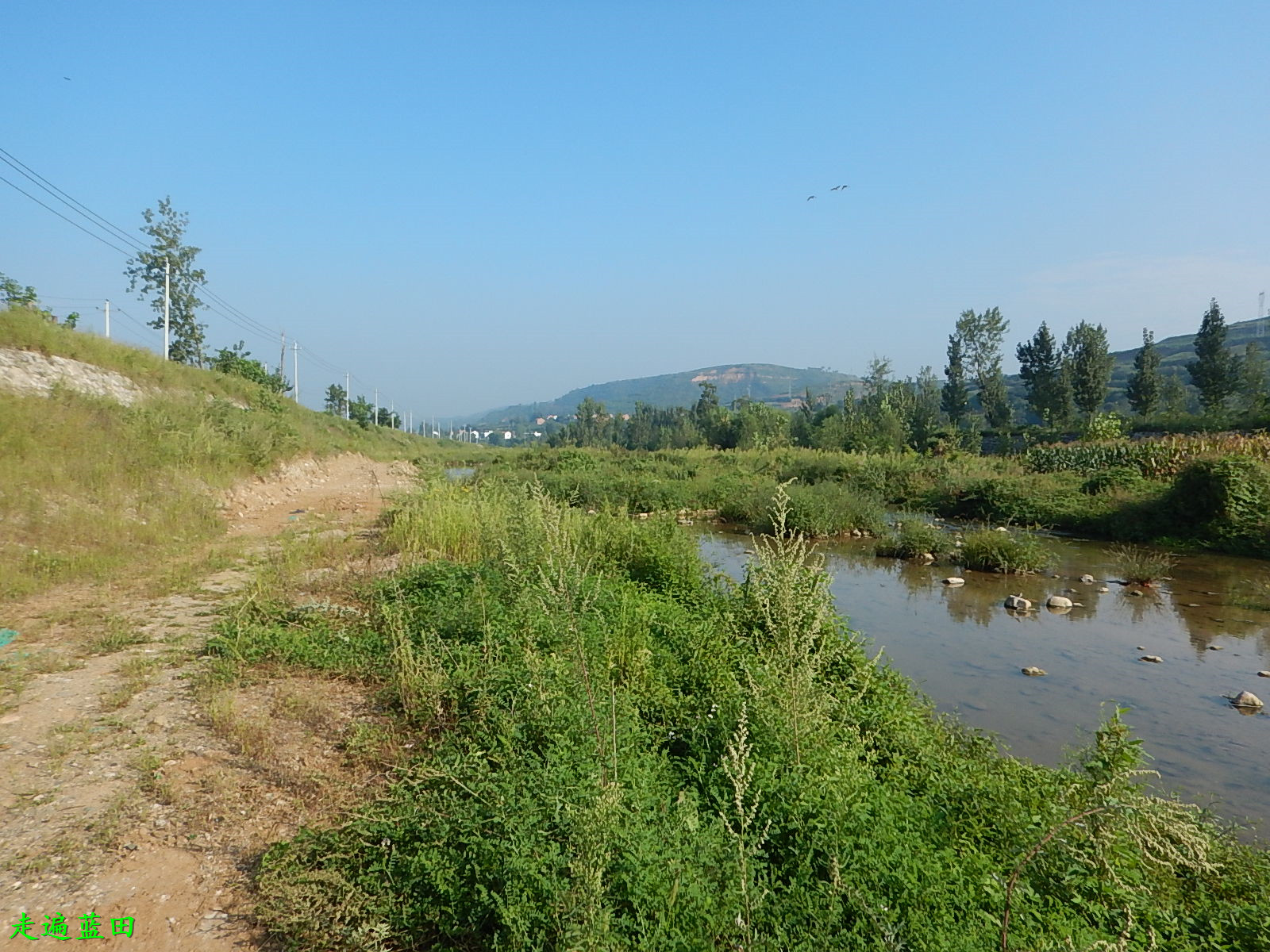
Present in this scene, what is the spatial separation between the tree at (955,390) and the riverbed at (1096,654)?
38674mm

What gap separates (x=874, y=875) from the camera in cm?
265

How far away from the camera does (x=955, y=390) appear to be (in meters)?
49.4

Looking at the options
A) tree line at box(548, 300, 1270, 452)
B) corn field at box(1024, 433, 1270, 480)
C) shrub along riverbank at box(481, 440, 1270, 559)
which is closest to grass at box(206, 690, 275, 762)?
shrub along riverbank at box(481, 440, 1270, 559)

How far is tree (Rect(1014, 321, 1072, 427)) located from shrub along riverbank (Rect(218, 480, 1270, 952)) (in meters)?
44.3

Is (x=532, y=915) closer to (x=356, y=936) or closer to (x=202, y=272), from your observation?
(x=356, y=936)

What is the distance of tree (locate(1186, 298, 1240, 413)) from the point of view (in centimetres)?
3578

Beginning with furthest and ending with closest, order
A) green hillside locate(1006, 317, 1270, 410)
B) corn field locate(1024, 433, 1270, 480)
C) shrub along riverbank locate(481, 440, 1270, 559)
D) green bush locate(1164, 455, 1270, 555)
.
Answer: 1. green hillside locate(1006, 317, 1270, 410)
2. corn field locate(1024, 433, 1270, 480)
3. shrub along riverbank locate(481, 440, 1270, 559)
4. green bush locate(1164, 455, 1270, 555)

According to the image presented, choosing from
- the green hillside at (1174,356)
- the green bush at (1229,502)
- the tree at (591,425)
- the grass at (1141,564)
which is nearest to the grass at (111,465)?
the grass at (1141,564)

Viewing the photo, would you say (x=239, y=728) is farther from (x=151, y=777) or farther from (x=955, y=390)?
(x=955, y=390)

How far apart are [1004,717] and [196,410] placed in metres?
16.4

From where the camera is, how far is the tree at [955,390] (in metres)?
48.9

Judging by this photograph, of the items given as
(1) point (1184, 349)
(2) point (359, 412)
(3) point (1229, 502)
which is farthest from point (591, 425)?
(1) point (1184, 349)

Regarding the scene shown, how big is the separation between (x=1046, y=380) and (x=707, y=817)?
49.0 m

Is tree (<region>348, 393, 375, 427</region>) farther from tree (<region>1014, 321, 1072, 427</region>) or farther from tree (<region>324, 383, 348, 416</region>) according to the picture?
tree (<region>1014, 321, 1072, 427</region>)
